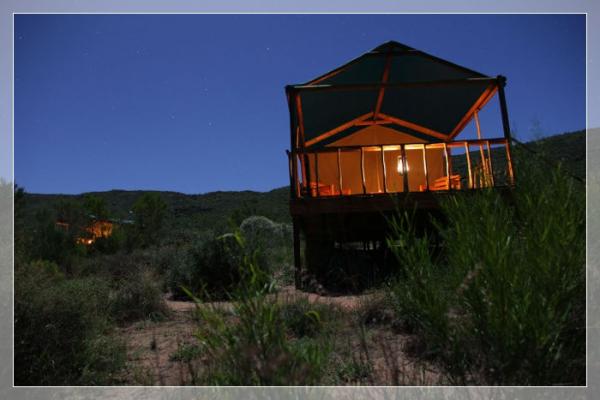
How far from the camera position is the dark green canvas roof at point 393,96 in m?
7.02

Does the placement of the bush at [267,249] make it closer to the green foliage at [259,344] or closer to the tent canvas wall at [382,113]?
the tent canvas wall at [382,113]

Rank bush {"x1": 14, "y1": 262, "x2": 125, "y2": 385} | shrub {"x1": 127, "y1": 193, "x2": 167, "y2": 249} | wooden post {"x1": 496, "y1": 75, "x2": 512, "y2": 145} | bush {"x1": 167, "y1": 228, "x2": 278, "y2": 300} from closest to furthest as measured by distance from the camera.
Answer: bush {"x1": 14, "y1": 262, "x2": 125, "y2": 385} → wooden post {"x1": 496, "y1": 75, "x2": 512, "y2": 145} → bush {"x1": 167, "y1": 228, "x2": 278, "y2": 300} → shrub {"x1": 127, "y1": 193, "x2": 167, "y2": 249}

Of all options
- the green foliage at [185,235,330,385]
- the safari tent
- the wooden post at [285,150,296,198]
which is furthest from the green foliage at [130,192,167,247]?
the green foliage at [185,235,330,385]

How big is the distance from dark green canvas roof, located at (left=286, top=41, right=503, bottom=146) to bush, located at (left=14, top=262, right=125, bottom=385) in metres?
4.57

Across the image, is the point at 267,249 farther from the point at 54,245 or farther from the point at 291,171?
the point at 54,245

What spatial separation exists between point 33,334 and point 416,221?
5.52 m

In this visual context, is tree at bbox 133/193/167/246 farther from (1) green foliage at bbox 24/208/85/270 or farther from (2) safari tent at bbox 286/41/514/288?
(2) safari tent at bbox 286/41/514/288

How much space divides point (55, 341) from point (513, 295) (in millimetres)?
3141

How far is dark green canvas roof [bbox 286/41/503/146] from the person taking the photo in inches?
277

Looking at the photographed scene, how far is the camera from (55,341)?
3053 mm

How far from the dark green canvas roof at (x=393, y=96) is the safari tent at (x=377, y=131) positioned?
0.02m

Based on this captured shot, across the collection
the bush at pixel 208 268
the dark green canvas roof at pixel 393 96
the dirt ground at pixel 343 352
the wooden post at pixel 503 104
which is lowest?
the dirt ground at pixel 343 352

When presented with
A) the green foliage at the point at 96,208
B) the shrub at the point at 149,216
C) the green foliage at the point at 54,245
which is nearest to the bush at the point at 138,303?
the green foliage at the point at 54,245

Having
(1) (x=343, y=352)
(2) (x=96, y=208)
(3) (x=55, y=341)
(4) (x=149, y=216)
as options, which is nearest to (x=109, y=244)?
(2) (x=96, y=208)
